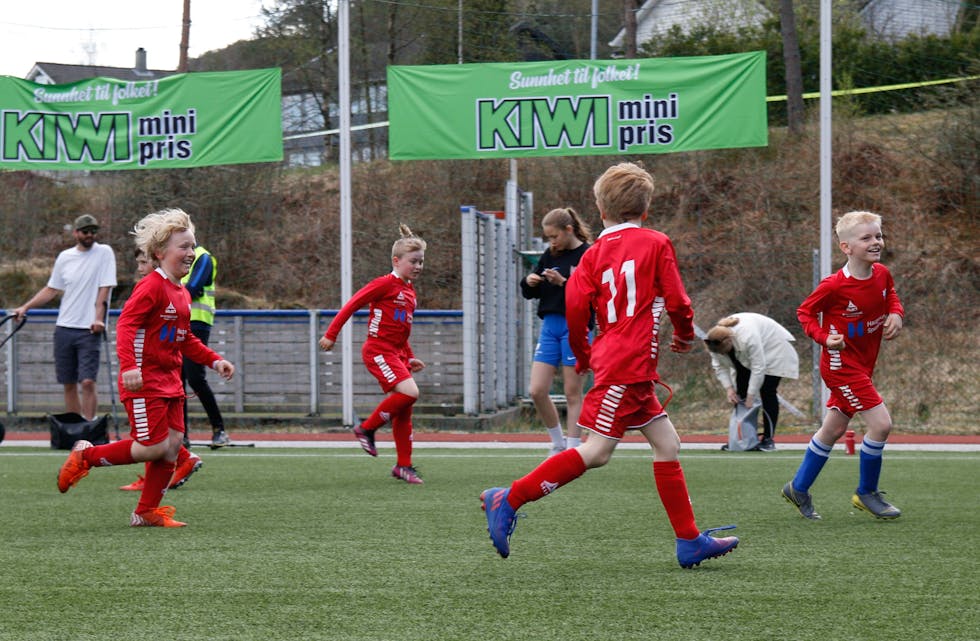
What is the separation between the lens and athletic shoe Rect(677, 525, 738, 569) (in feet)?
15.9

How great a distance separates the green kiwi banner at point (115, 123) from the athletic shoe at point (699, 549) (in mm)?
10604

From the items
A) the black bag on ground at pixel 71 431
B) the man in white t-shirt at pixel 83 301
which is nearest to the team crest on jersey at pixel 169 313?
the black bag on ground at pixel 71 431

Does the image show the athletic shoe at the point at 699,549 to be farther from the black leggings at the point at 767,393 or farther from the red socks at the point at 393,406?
the black leggings at the point at 767,393

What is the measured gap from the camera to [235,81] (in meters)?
14.3

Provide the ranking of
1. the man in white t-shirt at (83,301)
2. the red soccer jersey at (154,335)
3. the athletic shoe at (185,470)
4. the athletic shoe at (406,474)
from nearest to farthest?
the red soccer jersey at (154,335), the athletic shoe at (185,470), the athletic shoe at (406,474), the man in white t-shirt at (83,301)

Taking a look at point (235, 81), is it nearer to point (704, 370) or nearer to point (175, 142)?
point (175, 142)

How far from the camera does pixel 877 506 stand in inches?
255

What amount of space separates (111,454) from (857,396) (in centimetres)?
395

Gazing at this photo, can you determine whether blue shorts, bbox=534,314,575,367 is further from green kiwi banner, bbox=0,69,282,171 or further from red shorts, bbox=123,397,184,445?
green kiwi banner, bbox=0,69,282,171

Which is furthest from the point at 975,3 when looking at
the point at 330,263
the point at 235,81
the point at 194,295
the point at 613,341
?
the point at 613,341

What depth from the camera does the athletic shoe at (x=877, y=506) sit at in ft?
21.1

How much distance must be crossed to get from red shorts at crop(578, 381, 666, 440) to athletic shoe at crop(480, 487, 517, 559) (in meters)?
0.45

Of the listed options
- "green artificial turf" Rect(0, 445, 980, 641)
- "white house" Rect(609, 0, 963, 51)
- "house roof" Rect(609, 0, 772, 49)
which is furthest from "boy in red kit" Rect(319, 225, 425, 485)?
"white house" Rect(609, 0, 963, 51)

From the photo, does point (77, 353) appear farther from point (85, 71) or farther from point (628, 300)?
point (85, 71)
